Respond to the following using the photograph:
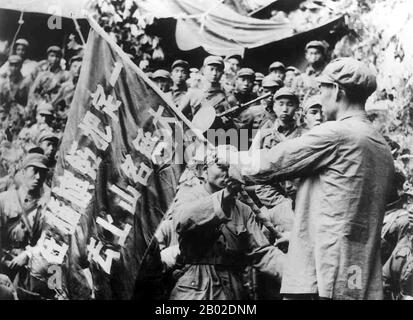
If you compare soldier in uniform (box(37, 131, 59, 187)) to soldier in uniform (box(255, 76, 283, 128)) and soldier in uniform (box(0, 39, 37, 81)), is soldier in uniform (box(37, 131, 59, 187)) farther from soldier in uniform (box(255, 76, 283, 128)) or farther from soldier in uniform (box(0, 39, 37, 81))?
soldier in uniform (box(255, 76, 283, 128))

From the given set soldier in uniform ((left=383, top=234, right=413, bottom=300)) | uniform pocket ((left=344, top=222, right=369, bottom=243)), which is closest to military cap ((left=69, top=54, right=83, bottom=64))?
uniform pocket ((left=344, top=222, right=369, bottom=243))

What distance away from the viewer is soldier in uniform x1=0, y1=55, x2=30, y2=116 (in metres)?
5.91

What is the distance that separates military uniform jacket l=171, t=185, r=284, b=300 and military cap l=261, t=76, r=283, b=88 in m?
0.92

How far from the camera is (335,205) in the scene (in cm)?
543

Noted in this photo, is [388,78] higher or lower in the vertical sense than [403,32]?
lower

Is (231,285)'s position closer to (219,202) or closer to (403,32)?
(219,202)

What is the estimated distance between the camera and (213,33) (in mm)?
5883

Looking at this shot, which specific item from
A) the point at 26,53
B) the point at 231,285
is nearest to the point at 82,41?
the point at 26,53

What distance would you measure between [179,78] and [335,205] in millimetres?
1555

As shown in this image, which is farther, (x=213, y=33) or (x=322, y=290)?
(x=213, y=33)

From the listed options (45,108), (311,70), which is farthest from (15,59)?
(311,70)

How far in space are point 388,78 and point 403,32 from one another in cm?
40

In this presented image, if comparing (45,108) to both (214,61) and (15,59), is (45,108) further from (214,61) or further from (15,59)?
(214,61)

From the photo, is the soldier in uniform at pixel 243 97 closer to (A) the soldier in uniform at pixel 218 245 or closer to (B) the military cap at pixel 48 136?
(A) the soldier in uniform at pixel 218 245
